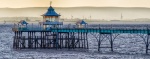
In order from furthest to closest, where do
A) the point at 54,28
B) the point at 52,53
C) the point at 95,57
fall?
the point at 54,28, the point at 52,53, the point at 95,57

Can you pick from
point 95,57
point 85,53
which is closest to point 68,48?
point 85,53

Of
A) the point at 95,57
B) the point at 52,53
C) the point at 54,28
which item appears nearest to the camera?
the point at 95,57

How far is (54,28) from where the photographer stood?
80812mm

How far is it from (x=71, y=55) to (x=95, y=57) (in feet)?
14.5

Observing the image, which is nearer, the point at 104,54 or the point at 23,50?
the point at 104,54

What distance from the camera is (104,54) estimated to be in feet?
247

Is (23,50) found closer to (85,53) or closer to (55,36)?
(55,36)

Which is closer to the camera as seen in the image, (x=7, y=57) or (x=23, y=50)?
(x=7, y=57)

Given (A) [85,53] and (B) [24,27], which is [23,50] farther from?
(A) [85,53]

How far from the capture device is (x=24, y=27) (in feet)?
279

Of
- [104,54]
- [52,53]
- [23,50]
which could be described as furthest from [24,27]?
[104,54]

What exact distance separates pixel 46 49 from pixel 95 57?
14049mm

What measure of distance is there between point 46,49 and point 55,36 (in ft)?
10.4

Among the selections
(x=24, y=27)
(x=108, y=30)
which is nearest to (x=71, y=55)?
(x=108, y=30)
